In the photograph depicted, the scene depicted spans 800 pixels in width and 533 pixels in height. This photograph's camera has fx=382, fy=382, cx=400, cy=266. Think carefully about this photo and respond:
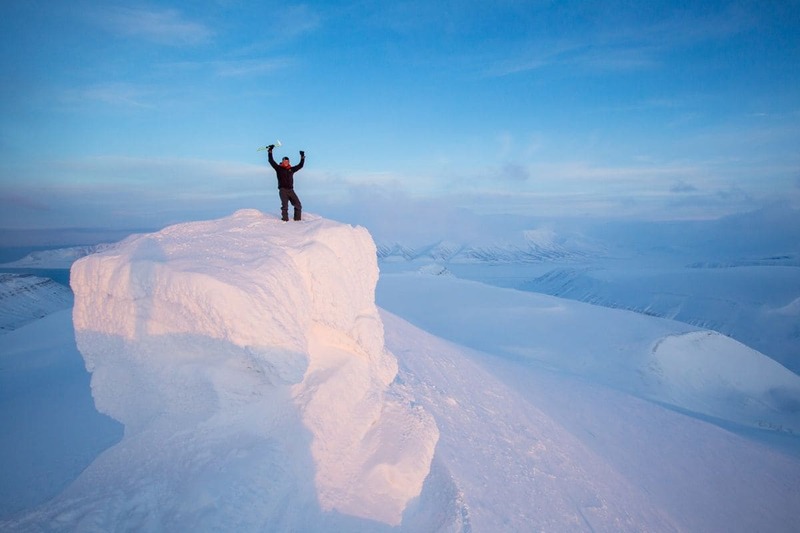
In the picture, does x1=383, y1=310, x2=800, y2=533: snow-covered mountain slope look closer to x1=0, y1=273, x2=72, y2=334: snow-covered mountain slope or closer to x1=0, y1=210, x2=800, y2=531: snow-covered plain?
x1=0, y1=210, x2=800, y2=531: snow-covered plain

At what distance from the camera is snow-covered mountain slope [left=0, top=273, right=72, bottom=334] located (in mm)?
42375

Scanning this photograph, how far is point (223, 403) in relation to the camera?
452 centimetres

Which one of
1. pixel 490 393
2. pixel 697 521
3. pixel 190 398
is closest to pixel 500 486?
pixel 490 393

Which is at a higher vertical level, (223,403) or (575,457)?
(223,403)

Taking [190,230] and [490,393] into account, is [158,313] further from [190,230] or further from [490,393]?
[490,393]

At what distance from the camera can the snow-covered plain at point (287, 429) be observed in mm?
4203

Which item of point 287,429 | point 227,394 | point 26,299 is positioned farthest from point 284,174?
point 26,299

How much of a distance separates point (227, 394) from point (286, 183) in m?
4.05

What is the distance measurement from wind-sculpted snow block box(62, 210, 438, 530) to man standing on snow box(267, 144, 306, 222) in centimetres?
176

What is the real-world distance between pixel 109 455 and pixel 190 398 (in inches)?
44.8

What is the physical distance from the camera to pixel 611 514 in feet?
23.3

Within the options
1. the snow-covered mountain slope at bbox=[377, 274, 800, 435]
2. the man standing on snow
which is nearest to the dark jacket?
the man standing on snow

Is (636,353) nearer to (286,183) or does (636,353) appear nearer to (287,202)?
(287,202)

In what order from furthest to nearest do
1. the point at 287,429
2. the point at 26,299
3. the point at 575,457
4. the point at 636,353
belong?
the point at 26,299 < the point at 636,353 < the point at 575,457 < the point at 287,429
